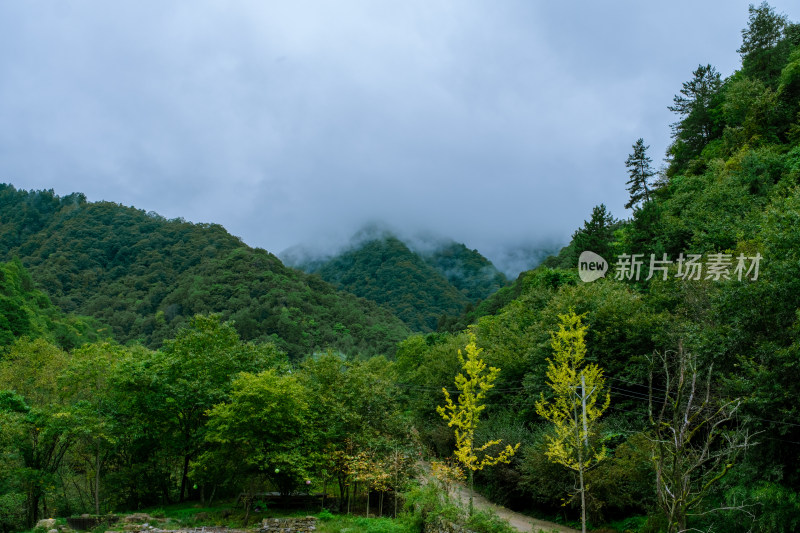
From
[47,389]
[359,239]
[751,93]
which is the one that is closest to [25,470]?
[47,389]

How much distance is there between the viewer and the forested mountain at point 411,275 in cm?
11212

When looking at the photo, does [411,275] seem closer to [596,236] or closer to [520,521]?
[596,236]

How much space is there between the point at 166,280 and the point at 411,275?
185 ft

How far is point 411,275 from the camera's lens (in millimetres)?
120250

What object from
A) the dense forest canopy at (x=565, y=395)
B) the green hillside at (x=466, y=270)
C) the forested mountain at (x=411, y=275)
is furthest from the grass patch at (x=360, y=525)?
the green hillside at (x=466, y=270)

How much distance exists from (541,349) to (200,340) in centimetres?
1710

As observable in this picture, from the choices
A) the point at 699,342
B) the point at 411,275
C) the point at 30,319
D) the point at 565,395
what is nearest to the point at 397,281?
the point at 411,275

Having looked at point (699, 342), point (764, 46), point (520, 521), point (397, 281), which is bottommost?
point (520, 521)

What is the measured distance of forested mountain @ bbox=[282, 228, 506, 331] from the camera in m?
112

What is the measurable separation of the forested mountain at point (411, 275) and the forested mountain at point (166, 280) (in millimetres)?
14365

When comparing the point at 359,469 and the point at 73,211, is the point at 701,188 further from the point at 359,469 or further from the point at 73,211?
the point at 73,211

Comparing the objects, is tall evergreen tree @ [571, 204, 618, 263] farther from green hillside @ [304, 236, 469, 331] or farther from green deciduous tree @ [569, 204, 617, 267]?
green hillside @ [304, 236, 469, 331]

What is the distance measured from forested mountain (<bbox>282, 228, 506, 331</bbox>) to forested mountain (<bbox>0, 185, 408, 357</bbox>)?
566 inches

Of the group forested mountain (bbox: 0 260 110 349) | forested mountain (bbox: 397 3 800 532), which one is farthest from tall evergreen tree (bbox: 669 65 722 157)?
forested mountain (bbox: 0 260 110 349)
